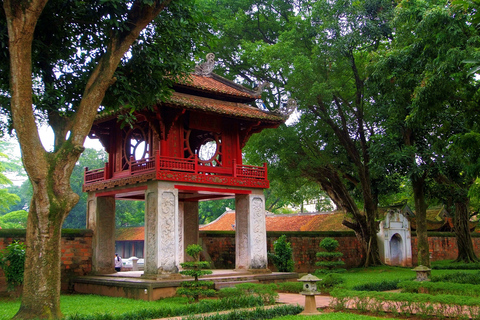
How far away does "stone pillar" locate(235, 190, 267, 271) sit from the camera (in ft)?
51.3

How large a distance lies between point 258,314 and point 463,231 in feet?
61.6

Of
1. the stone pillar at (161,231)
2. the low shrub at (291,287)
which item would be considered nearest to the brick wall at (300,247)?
the low shrub at (291,287)

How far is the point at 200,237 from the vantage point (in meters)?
19.6

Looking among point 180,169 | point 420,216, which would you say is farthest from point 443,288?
point 180,169

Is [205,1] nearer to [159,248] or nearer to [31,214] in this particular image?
[159,248]

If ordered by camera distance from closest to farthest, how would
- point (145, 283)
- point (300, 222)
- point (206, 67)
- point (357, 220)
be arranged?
point (145, 283), point (206, 67), point (357, 220), point (300, 222)

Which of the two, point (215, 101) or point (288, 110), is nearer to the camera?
point (215, 101)

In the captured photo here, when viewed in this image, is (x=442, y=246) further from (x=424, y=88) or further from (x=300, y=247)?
(x=424, y=88)

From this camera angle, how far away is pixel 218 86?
17.1 m

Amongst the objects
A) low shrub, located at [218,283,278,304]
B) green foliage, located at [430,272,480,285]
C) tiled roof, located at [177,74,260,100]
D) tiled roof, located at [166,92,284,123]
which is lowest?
green foliage, located at [430,272,480,285]

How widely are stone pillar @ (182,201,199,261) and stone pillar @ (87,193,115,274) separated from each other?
2843 mm

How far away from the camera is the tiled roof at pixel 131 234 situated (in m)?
33.5

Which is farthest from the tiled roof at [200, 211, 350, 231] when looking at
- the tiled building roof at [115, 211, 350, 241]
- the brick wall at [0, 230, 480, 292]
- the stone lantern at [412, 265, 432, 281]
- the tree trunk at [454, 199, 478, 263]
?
the stone lantern at [412, 265, 432, 281]

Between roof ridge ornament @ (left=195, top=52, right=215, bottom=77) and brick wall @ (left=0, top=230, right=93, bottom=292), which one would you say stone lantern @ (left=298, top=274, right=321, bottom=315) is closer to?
brick wall @ (left=0, top=230, right=93, bottom=292)
